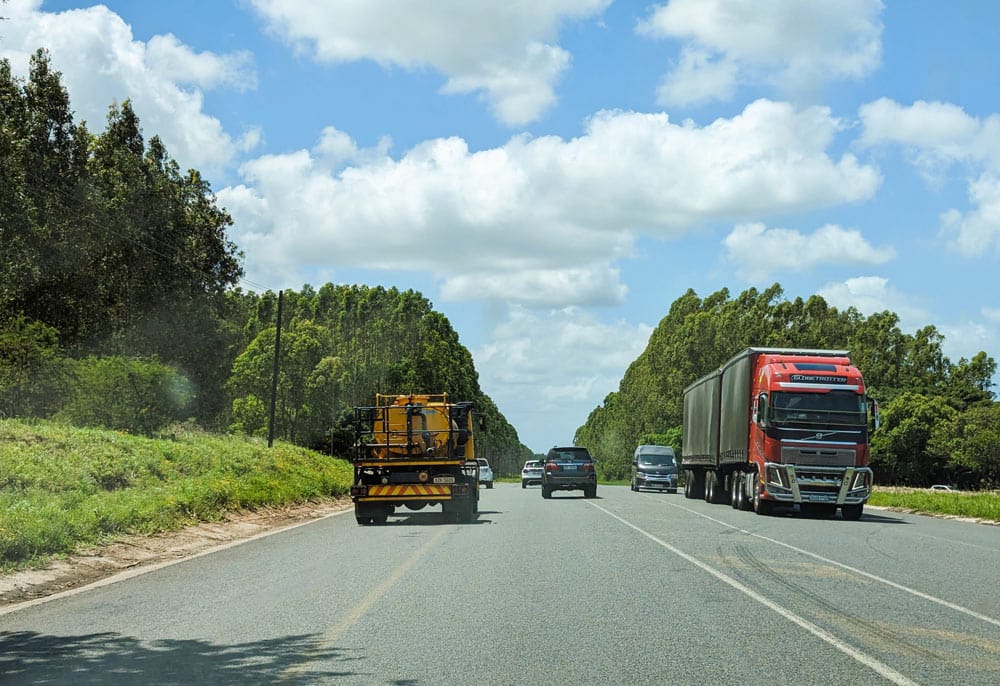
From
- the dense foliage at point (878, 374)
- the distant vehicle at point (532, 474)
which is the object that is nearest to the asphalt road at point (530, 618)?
the distant vehicle at point (532, 474)

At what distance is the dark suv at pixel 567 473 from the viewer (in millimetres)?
39562

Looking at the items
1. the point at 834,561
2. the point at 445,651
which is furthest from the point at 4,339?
the point at 445,651

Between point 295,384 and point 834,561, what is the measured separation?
248ft

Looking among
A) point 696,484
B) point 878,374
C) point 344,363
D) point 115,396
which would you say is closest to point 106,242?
point 115,396

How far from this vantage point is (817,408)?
2602 cm

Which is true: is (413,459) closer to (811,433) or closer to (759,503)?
(759,503)

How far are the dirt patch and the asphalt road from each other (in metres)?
0.84

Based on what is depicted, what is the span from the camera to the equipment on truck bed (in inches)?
910

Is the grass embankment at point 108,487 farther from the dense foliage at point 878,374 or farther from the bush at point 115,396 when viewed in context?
the dense foliage at point 878,374

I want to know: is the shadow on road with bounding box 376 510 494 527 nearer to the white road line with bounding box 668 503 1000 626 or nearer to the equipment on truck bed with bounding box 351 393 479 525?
the equipment on truck bed with bounding box 351 393 479 525

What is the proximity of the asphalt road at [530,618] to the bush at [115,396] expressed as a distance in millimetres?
20606

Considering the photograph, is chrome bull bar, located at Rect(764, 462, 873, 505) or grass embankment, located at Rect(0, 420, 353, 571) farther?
chrome bull bar, located at Rect(764, 462, 873, 505)

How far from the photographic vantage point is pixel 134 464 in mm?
24875

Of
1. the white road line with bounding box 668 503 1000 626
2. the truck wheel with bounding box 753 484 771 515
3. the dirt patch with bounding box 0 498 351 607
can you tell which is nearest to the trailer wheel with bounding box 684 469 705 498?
the truck wheel with bounding box 753 484 771 515
